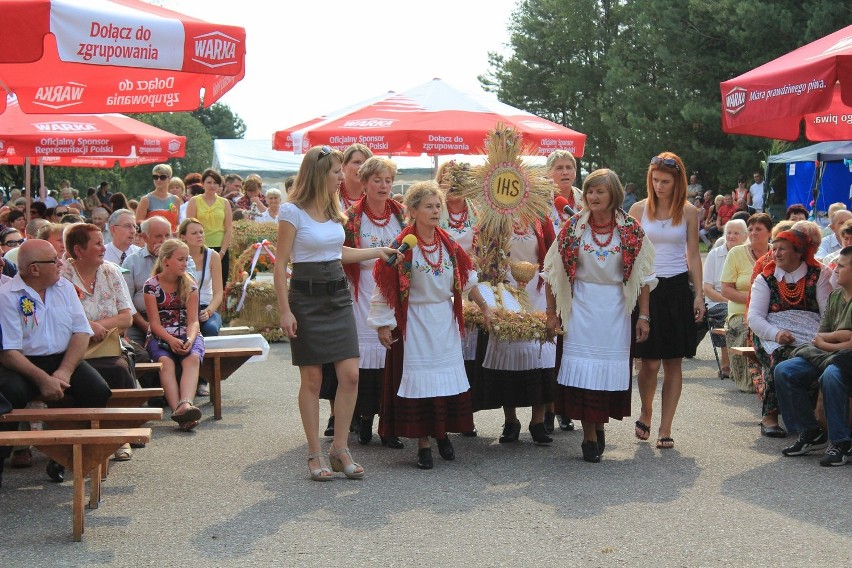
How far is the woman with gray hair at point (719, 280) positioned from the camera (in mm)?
10781

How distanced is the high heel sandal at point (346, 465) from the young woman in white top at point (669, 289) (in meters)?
2.11

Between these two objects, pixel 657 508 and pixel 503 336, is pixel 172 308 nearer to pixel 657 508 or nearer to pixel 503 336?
pixel 503 336

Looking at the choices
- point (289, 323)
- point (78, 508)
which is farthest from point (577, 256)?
point (78, 508)

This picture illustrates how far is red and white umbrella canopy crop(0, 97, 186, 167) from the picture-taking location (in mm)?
15008

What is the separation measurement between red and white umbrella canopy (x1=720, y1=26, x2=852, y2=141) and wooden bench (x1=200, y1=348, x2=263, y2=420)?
4.15 meters

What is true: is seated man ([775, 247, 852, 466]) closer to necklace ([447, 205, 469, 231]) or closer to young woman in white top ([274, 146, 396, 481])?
necklace ([447, 205, 469, 231])

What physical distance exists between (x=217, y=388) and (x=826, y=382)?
453 centimetres

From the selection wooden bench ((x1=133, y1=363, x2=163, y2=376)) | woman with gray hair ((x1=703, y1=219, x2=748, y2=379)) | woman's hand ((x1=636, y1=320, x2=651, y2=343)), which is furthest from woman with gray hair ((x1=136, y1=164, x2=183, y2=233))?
woman's hand ((x1=636, y1=320, x2=651, y2=343))

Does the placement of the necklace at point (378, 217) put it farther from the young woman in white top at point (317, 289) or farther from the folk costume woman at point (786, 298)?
the folk costume woman at point (786, 298)

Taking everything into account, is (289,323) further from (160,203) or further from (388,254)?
(160,203)

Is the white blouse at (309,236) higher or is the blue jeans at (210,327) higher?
the white blouse at (309,236)

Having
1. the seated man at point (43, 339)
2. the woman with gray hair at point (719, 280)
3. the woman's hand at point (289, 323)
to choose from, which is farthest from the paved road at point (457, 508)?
the woman with gray hair at point (719, 280)

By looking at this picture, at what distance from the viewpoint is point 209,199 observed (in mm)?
13078

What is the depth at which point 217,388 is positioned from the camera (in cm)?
895
